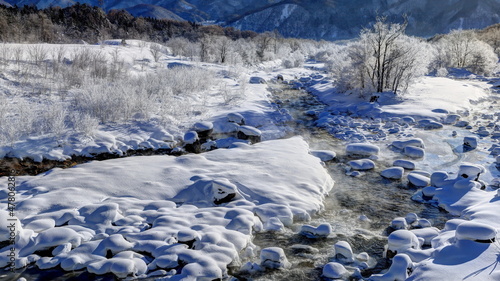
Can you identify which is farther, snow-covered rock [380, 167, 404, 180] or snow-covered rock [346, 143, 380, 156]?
snow-covered rock [346, 143, 380, 156]

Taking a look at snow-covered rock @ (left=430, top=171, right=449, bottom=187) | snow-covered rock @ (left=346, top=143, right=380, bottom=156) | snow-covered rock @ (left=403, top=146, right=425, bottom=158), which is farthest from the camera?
snow-covered rock @ (left=346, top=143, right=380, bottom=156)

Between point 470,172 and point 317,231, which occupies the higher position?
point 470,172

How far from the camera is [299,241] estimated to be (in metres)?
5.36

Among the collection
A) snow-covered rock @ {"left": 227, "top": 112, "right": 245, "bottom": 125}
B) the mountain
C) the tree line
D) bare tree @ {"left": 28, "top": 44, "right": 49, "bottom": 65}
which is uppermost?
the mountain

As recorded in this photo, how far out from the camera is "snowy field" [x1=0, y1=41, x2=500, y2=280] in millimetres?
4566

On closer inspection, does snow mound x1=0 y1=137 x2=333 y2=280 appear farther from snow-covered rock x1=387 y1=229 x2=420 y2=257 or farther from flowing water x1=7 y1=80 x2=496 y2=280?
snow-covered rock x1=387 y1=229 x2=420 y2=257

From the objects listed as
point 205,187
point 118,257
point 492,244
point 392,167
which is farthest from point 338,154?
point 118,257

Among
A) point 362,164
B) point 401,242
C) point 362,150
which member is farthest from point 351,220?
point 362,150

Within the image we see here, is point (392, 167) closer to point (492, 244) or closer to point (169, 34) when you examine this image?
point (492, 244)

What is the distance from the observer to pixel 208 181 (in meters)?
6.72

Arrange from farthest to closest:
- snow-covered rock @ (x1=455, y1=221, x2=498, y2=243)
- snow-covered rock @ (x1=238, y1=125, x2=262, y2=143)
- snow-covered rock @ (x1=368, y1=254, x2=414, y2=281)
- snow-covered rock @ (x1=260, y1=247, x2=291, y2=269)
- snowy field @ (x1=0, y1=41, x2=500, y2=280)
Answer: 1. snow-covered rock @ (x1=238, y1=125, x2=262, y2=143)
2. snow-covered rock @ (x1=260, y1=247, x2=291, y2=269)
3. snowy field @ (x1=0, y1=41, x2=500, y2=280)
4. snow-covered rock @ (x1=455, y1=221, x2=498, y2=243)
5. snow-covered rock @ (x1=368, y1=254, x2=414, y2=281)

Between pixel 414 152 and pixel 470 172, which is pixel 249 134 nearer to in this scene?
pixel 414 152

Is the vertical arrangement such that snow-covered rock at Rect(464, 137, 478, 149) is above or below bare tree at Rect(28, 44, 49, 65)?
below

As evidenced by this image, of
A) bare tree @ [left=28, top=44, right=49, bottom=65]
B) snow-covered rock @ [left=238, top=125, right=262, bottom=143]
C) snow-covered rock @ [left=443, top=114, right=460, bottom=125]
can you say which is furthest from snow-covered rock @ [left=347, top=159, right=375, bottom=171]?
bare tree @ [left=28, top=44, right=49, bottom=65]
